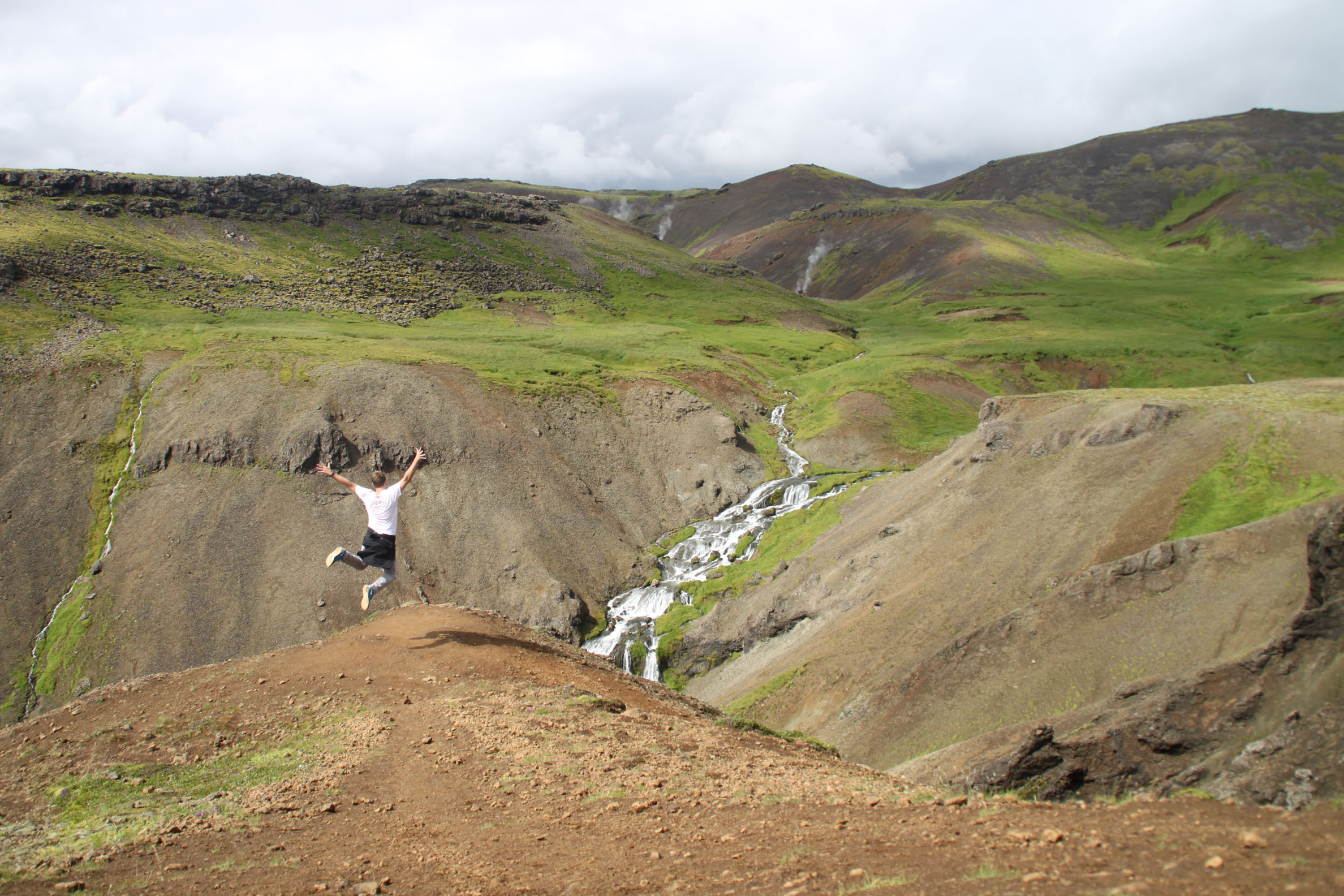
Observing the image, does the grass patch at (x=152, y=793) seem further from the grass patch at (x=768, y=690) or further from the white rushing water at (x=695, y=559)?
the white rushing water at (x=695, y=559)

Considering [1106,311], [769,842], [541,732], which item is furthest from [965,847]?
[1106,311]

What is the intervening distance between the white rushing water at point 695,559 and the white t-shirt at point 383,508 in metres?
28.9

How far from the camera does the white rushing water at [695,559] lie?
48031 mm

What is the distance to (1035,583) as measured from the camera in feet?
105

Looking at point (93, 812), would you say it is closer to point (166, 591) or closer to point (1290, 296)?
point (166, 591)

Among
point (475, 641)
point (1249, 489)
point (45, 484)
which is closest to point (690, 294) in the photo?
point (45, 484)

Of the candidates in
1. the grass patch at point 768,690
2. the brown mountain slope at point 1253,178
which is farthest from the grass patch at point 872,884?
the brown mountain slope at point 1253,178

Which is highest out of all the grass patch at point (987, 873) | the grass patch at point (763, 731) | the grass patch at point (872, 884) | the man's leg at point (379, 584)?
the man's leg at point (379, 584)

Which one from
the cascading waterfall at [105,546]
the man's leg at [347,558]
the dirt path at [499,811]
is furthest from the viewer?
the cascading waterfall at [105,546]

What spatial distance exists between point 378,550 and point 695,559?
129 feet

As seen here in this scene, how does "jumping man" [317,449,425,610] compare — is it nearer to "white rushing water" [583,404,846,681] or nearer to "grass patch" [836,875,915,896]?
"grass patch" [836,875,915,896]

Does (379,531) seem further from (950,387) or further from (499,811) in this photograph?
(950,387)

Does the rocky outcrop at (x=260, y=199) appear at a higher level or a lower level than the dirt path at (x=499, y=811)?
higher

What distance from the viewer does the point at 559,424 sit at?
219ft
